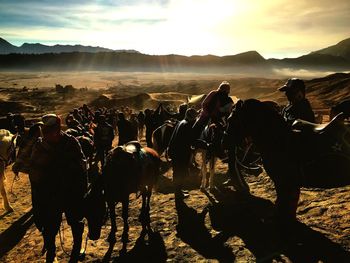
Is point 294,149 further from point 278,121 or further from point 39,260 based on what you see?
point 39,260

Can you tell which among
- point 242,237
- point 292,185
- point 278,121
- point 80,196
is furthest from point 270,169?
point 80,196

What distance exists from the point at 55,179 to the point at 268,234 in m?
4.43

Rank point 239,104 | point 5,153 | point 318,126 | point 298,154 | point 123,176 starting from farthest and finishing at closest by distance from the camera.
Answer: point 5,153 → point 123,176 → point 239,104 → point 318,126 → point 298,154

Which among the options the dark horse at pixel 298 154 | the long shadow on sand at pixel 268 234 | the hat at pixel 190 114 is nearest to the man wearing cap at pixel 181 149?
the hat at pixel 190 114

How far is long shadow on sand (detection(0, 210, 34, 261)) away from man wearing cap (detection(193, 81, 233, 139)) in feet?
17.4

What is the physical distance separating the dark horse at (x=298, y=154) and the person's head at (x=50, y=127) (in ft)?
11.3

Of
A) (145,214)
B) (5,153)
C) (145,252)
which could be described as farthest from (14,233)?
(145,252)

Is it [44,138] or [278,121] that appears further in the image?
[278,121]

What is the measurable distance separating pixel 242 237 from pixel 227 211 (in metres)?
1.56

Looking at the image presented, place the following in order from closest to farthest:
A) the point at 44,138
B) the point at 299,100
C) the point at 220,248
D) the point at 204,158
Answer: the point at 44,138
the point at 220,248
the point at 299,100
the point at 204,158

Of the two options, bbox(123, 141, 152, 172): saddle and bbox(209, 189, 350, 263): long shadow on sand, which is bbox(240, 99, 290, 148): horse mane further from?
bbox(123, 141, 152, 172): saddle

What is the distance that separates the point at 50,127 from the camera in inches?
209

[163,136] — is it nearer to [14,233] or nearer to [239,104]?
[14,233]

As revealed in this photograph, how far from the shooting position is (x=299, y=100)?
7.59 meters
